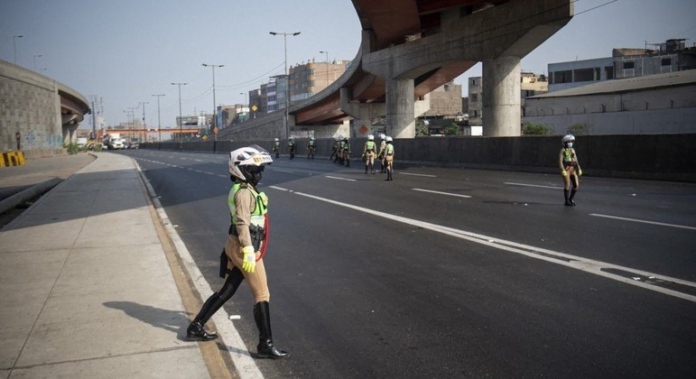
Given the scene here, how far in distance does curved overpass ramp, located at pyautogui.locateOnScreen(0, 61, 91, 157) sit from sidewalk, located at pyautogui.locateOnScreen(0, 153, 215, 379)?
47749mm

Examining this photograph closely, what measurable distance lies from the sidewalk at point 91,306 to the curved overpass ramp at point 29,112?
47.7 meters

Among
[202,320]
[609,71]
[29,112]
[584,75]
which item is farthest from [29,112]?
[609,71]

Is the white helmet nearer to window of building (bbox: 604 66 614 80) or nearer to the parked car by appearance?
window of building (bbox: 604 66 614 80)

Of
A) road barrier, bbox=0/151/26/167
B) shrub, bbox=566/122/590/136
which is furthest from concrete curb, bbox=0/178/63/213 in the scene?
shrub, bbox=566/122/590/136

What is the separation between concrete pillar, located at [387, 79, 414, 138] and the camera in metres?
43.0

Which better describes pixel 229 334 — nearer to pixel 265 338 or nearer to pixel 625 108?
pixel 265 338

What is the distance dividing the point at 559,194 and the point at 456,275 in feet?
32.4

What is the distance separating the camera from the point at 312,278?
25.1 ft

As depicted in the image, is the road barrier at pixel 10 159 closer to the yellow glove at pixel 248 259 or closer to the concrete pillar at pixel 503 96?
the concrete pillar at pixel 503 96

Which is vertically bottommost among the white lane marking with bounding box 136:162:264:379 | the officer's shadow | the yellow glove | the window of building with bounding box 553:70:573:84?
the white lane marking with bounding box 136:162:264:379

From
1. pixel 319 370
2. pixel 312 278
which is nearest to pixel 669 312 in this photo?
pixel 319 370

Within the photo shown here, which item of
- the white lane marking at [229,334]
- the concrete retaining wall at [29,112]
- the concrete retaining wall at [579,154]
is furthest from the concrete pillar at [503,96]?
the concrete retaining wall at [29,112]

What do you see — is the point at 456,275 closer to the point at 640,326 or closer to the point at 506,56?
the point at 640,326

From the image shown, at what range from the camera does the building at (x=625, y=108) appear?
166ft
